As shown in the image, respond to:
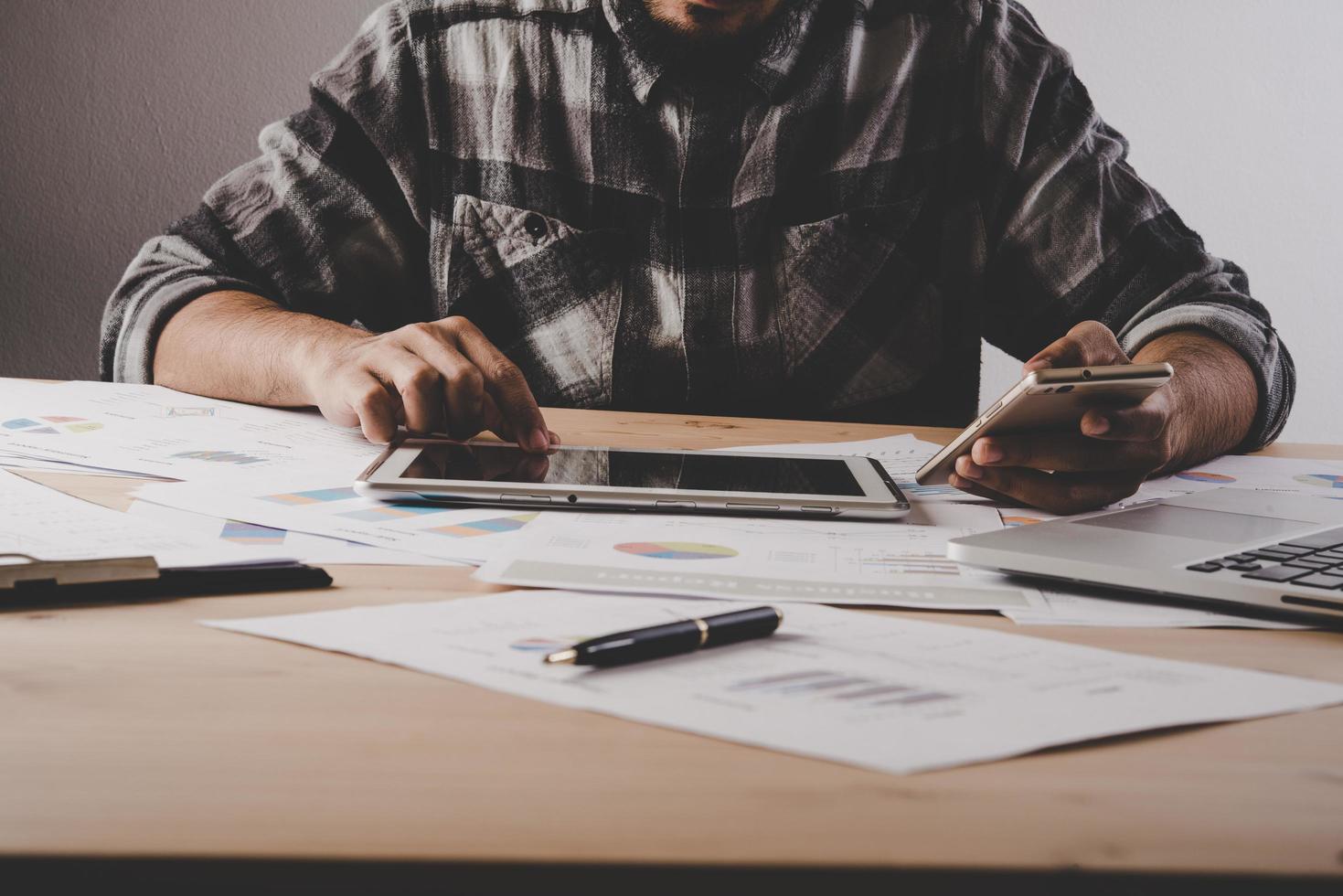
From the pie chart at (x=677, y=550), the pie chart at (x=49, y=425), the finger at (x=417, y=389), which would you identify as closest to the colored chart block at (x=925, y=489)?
the pie chart at (x=677, y=550)

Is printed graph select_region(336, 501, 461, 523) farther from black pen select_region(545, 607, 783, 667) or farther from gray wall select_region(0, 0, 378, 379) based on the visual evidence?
gray wall select_region(0, 0, 378, 379)

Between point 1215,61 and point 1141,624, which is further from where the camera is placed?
point 1215,61

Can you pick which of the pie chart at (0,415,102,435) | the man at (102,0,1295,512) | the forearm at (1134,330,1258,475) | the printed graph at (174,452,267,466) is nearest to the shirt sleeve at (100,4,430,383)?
the man at (102,0,1295,512)

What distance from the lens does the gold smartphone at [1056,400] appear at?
622 mm

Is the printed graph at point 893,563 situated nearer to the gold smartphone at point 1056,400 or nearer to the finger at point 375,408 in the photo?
the gold smartphone at point 1056,400

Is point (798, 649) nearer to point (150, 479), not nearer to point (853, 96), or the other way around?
point (150, 479)

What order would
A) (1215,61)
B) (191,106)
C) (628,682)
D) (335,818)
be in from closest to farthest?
1. (335,818)
2. (628,682)
3. (191,106)
4. (1215,61)

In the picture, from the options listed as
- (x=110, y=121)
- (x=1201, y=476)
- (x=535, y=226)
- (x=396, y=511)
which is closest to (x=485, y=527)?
(x=396, y=511)

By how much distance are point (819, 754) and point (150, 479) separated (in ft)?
1.79

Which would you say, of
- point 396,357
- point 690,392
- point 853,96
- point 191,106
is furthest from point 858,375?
point 191,106

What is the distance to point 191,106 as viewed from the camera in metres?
1.92

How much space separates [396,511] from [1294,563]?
1.61ft

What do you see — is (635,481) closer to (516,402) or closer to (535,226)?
(516,402)

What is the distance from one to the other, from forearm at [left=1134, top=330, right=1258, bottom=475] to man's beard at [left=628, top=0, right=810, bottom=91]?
0.56 meters
